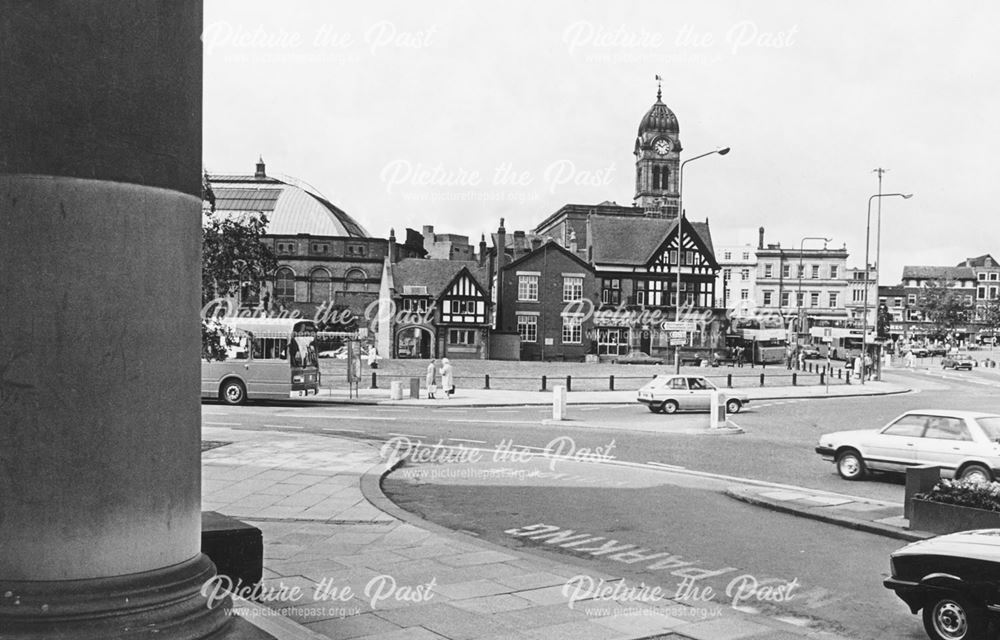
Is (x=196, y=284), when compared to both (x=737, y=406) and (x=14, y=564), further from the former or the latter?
(x=737, y=406)

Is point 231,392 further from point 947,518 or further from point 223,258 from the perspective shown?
point 947,518

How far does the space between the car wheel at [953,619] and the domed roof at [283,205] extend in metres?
88.8

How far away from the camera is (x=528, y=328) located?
72.2 meters

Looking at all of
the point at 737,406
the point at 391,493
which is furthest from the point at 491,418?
the point at 391,493

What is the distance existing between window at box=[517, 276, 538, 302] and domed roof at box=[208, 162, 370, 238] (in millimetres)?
27737

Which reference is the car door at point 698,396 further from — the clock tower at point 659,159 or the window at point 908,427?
the clock tower at point 659,159

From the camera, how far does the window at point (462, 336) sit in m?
69.9

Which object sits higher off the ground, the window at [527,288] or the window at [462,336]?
the window at [527,288]

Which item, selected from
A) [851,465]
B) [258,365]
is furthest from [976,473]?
[258,365]

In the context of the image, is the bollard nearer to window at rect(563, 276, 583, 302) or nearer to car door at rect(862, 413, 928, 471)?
car door at rect(862, 413, 928, 471)

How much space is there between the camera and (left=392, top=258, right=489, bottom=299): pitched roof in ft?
241

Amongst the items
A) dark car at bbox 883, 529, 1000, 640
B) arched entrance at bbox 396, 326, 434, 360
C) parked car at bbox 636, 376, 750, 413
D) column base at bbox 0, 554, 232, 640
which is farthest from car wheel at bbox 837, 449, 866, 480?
arched entrance at bbox 396, 326, 434, 360

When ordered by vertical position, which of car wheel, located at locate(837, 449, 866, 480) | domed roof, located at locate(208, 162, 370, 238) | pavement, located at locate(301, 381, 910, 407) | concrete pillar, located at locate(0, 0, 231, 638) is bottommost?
pavement, located at locate(301, 381, 910, 407)

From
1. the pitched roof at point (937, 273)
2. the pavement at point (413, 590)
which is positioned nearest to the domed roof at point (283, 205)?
the pavement at point (413, 590)
